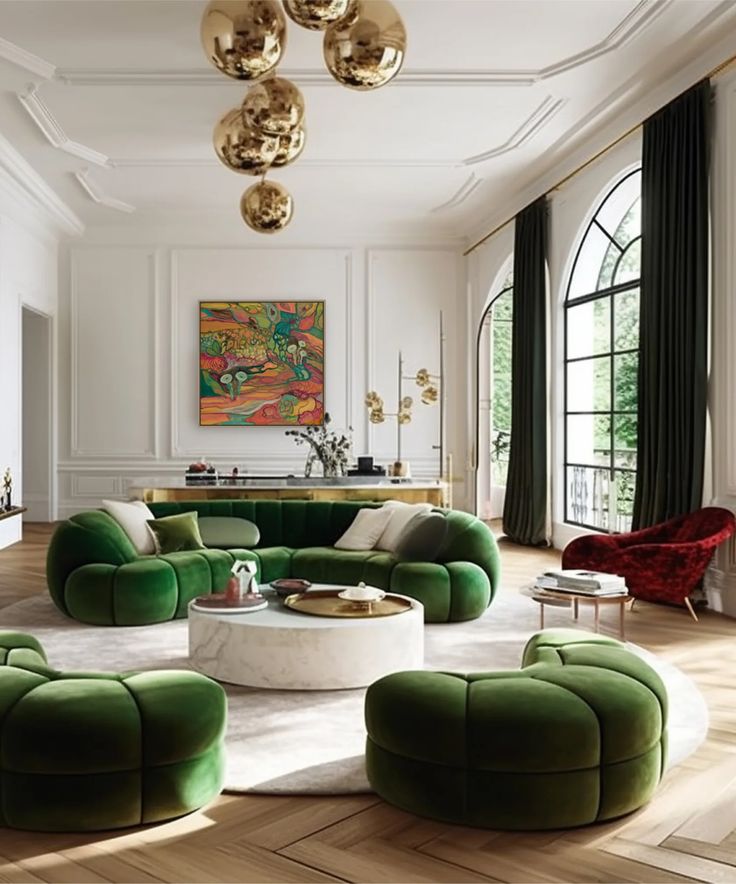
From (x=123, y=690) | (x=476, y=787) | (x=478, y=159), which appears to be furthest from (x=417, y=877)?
(x=478, y=159)

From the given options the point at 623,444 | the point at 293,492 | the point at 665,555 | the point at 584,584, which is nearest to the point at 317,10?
the point at 584,584

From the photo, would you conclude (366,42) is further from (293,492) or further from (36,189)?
(36,189)

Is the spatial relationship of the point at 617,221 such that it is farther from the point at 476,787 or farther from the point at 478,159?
the point at 476,787

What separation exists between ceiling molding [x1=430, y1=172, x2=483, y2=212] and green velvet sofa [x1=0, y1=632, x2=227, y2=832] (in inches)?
291

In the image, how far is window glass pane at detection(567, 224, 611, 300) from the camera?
832cm

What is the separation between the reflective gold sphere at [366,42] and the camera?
382 cm

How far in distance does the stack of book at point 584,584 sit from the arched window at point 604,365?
10.1 ft

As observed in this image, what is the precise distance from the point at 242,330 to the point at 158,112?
4.24 m

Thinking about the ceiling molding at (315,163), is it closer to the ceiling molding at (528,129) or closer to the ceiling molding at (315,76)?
the ceiling molding at (528,129)

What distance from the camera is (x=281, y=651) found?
413cm

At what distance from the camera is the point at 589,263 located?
8.52 metres

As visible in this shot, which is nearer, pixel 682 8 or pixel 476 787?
pixel 476 787

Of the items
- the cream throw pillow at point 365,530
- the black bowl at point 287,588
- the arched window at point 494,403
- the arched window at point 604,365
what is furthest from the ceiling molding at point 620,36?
the arched window at point 494,403

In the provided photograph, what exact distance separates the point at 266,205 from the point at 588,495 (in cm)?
425
